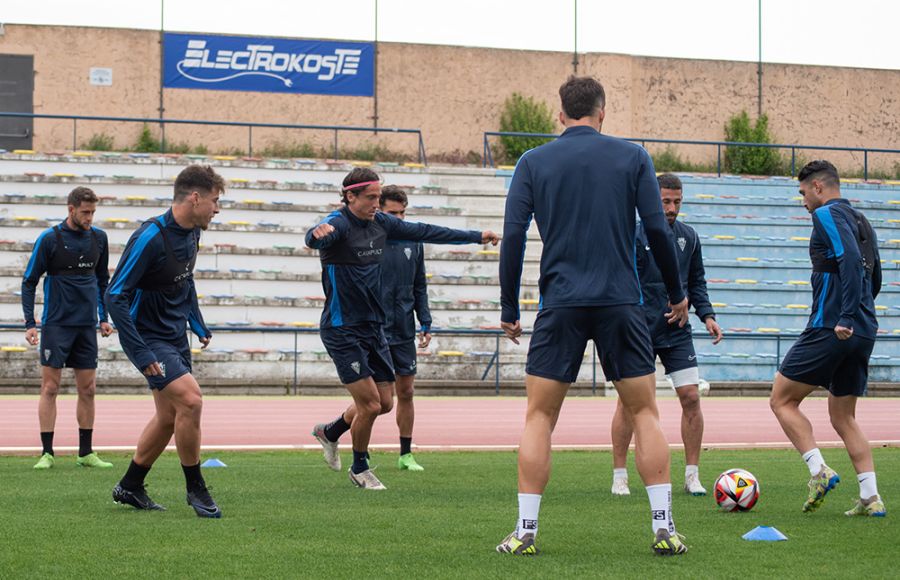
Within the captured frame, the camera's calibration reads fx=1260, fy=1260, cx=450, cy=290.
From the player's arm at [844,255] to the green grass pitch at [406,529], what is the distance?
128cm

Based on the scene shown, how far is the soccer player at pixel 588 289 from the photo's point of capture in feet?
19.9

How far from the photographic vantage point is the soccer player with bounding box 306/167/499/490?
371 inches

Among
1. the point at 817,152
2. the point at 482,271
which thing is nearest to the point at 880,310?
the point at 482,271

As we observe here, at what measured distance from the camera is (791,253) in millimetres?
29047

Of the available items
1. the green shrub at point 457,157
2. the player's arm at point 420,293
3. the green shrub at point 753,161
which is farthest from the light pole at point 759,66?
the player's arm at point 420,293

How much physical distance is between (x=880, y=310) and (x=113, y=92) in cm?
Answer: 2031

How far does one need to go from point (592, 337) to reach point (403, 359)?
16.8ft

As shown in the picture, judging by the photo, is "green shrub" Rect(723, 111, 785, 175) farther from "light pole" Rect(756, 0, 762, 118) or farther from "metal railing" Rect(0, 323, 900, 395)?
"metal railing" Rect(0, 323, 900, 395)

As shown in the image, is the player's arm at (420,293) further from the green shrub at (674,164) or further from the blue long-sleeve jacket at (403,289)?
the green shrub at (674,164)

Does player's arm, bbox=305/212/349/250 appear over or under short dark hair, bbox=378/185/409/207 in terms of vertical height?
under

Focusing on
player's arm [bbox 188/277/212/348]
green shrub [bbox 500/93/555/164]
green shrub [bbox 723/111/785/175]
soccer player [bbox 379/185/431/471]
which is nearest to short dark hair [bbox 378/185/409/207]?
soccer player [bbox 379/185/431/471]

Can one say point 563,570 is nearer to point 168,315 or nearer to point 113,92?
point 168,315

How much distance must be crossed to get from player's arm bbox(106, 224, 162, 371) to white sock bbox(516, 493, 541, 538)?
2.56 meters

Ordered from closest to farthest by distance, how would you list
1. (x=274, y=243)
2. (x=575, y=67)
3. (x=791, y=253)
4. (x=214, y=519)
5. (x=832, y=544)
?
(x=832, y=544) → (x=214, y=519) → (x=274, y=243) → (x=791, y=253) → (x=575, y=67)
